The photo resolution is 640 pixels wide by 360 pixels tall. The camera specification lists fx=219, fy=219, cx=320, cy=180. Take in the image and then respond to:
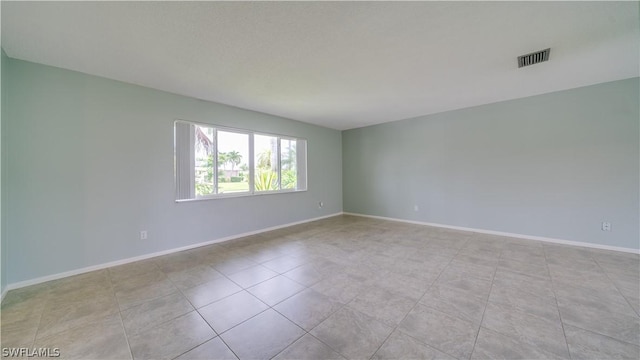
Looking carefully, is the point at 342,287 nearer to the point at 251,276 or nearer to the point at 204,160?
the point at 251,276

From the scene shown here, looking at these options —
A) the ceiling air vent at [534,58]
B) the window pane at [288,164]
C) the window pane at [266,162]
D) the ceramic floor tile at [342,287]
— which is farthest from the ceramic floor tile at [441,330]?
the window pane at [288,164]

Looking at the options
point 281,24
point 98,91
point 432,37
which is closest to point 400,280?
point 432,37

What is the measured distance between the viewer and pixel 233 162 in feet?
14.3

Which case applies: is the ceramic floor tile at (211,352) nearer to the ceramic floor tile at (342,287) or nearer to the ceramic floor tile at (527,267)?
the ceramic floor tile at (342,287)

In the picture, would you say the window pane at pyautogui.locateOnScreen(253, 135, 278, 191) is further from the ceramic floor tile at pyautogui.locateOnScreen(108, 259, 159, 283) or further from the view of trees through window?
the ceramic floor tile at pyautogui.locateOnScreen(108, 259, 159, 283)

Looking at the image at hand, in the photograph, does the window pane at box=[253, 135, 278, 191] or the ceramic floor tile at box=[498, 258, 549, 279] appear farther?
the window pane at box=[253, 135, 278, 191]

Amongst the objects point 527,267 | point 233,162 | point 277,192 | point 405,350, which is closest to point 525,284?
point 527,267

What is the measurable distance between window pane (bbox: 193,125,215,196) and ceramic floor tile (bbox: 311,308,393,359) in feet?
10.4

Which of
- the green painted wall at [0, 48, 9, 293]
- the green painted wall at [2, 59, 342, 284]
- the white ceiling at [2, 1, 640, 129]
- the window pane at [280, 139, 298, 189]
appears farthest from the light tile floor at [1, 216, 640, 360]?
the white ceiling at [2, 1, 640, 129]

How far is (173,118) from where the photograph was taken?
11.8 ft

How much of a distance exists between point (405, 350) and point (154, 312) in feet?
7.14

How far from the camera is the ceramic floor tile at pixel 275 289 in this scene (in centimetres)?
223

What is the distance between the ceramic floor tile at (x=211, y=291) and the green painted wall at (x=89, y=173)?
1546 mm

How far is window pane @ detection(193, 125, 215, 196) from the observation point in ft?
12.7
